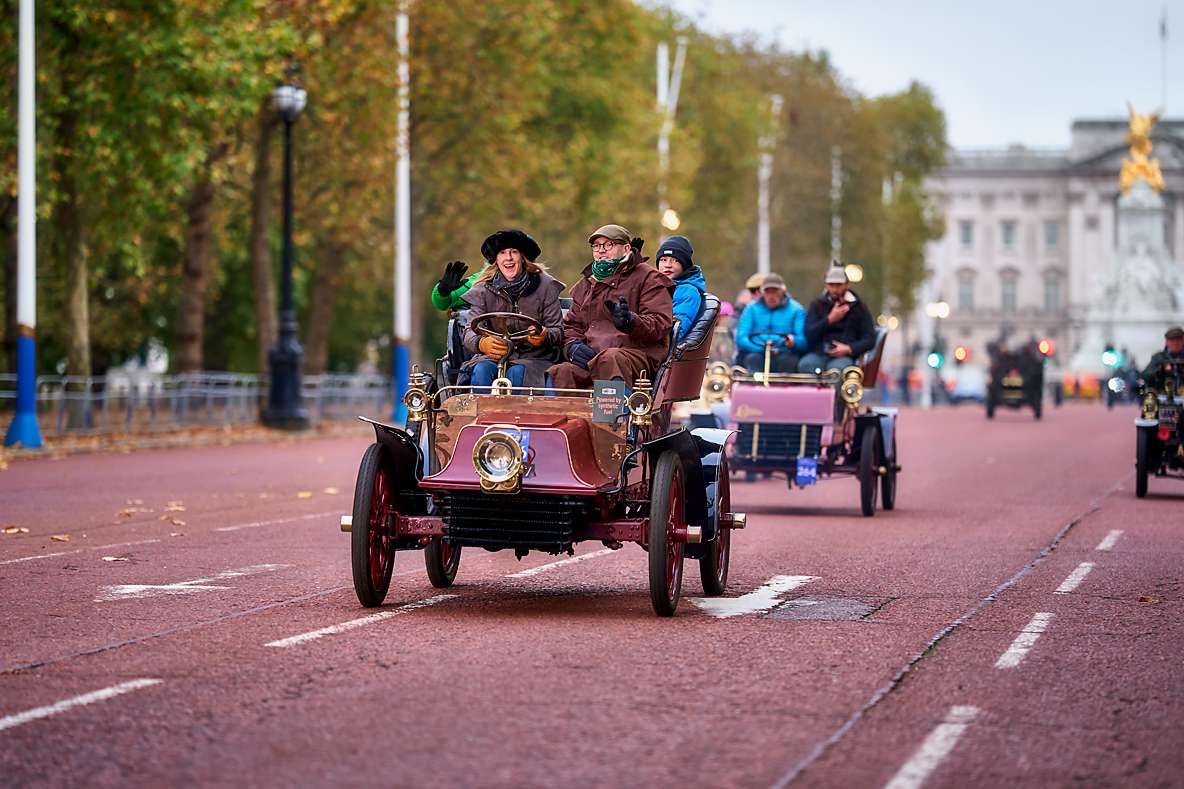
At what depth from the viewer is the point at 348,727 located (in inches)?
302

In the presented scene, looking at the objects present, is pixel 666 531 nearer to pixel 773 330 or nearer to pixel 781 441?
pixel 781 441

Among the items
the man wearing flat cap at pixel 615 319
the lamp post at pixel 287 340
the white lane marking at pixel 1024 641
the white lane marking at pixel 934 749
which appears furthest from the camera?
the lamp post at pixel 287 340

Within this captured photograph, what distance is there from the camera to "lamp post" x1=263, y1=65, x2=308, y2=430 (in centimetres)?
3538

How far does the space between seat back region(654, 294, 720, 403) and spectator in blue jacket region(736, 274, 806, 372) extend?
25.6 feet

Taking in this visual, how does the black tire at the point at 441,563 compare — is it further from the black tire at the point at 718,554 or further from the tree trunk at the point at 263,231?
the tree trunk at the point at 263,231

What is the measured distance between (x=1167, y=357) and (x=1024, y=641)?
13.2m

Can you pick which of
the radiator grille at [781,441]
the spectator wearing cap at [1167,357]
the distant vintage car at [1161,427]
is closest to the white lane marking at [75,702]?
the radiator grille at [781,441]

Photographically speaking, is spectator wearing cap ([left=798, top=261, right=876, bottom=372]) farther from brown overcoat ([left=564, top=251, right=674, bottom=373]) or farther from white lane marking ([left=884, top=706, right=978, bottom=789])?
white lane marking ([left=884, top=706, right=978, bottom=789])

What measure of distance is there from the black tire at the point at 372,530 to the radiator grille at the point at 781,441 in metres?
8.58

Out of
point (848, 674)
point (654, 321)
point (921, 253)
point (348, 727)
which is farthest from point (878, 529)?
point (921, 253)

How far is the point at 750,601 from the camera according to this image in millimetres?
11945

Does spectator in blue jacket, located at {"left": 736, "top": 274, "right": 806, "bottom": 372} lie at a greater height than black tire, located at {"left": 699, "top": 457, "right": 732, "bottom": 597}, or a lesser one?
greater

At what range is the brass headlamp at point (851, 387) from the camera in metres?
19.4

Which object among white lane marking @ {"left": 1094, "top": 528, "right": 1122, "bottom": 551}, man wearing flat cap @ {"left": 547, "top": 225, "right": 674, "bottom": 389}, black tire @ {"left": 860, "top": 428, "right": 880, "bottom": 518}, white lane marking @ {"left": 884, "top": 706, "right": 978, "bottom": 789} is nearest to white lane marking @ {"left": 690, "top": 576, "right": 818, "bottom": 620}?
man wearing flat cap @ {"left": 547, "top": 225, "right": 674, "bottom": 389}
